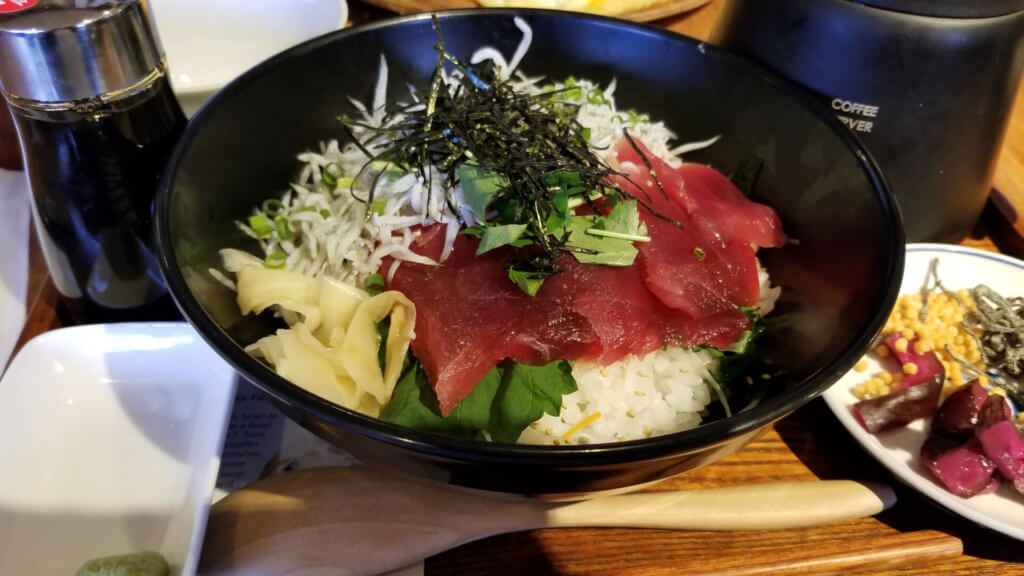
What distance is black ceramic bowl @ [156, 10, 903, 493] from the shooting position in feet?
2.79

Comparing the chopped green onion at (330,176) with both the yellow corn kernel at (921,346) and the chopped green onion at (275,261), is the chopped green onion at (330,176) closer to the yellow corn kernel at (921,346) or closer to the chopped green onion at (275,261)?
the chopped green onion at (275,261)

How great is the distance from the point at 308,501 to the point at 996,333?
1529mm

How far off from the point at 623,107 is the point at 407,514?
1.09 m

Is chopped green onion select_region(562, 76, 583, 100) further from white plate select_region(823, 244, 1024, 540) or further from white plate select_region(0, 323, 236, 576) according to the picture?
white plate select_region(0, 323, 236, 576)

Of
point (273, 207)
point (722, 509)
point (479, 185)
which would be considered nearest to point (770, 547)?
point (722, 509)

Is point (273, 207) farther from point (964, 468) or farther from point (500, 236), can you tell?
point (964, 468)

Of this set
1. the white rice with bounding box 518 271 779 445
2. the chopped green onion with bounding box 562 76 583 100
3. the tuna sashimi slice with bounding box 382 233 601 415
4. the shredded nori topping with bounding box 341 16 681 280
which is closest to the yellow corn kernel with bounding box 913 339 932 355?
the white rice with bounding box 518 271 779 445

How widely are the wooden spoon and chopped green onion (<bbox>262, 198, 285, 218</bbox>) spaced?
0.55 metres

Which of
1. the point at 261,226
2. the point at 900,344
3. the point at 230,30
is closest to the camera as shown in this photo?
the point at 261,226

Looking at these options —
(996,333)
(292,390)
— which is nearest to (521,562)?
(292,390)

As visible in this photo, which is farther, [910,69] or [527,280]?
[910,69]

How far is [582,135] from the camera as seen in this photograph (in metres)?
1.42

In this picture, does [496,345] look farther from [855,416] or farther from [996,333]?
[996,333]

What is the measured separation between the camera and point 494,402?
1.07 m
